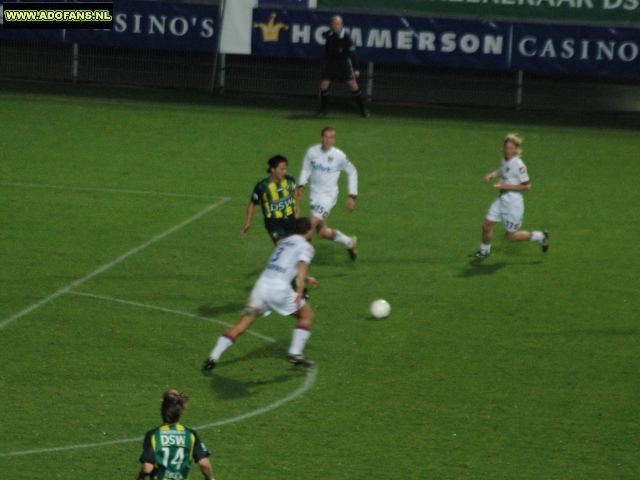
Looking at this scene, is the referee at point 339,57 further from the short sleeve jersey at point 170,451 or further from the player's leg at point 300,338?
the short sleeve jersey at point 170,451

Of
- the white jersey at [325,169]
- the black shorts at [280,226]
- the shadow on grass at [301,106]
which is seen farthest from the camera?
the shadow on grass at [301,106]

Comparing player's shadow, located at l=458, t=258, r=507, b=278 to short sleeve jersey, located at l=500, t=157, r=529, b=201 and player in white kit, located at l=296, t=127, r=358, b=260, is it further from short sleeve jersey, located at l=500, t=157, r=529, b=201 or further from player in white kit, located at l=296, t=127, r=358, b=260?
player in white kit, located at l=296, t=127, r=358, b=260

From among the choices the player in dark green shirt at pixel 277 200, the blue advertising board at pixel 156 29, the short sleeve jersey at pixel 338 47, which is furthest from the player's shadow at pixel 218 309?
the blue advertising board at pixel 156 29

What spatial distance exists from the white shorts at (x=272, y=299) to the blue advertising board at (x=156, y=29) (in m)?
15.5

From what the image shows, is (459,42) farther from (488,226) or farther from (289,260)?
(289,260)

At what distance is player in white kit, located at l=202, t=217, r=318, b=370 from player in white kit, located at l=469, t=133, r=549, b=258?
455 cm

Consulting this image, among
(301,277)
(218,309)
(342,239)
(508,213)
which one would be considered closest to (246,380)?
(301,277)

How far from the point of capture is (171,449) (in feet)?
22.0

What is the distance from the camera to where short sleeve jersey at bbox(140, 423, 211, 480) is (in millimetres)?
6684

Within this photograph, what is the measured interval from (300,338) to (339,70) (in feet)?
43.7

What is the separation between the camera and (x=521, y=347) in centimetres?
1181

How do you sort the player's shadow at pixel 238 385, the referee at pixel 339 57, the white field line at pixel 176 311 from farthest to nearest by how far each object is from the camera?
the referee at pixel 339 57, the white field line at pixel 176 311, the player's shadow at pixel 238 385

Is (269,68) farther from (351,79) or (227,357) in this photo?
(227,357)

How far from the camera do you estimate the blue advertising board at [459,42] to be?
23.3m
